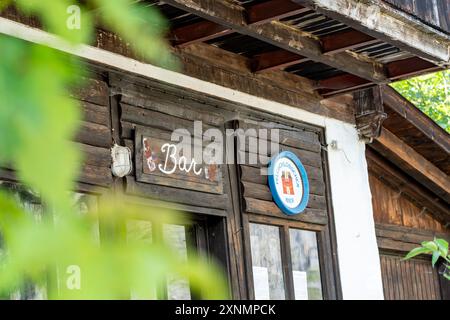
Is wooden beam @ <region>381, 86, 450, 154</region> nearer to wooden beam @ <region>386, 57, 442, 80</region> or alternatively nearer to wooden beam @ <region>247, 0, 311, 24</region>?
wooden beam @ <region>386, 57, 442, 80</region>

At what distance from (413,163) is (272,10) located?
3850 millimetres

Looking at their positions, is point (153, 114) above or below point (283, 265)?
above

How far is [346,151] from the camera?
8.18 meters

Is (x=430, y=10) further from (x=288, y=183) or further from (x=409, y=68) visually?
(x=288, y=183)

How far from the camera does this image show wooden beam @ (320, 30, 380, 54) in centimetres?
661

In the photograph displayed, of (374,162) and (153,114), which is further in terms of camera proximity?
(374,162)

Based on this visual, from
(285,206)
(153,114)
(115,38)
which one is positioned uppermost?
(115,38)

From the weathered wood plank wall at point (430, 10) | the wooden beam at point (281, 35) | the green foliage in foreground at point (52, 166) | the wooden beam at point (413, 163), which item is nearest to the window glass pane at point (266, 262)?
the wooden beam at point (281, 35)

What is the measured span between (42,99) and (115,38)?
218 inches

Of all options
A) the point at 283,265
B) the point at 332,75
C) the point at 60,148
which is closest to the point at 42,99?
the point at 60,148

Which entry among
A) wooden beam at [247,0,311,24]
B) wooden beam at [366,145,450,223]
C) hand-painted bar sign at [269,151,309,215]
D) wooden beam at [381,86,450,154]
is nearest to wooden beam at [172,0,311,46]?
wooden beam at [247,0,311,24]
